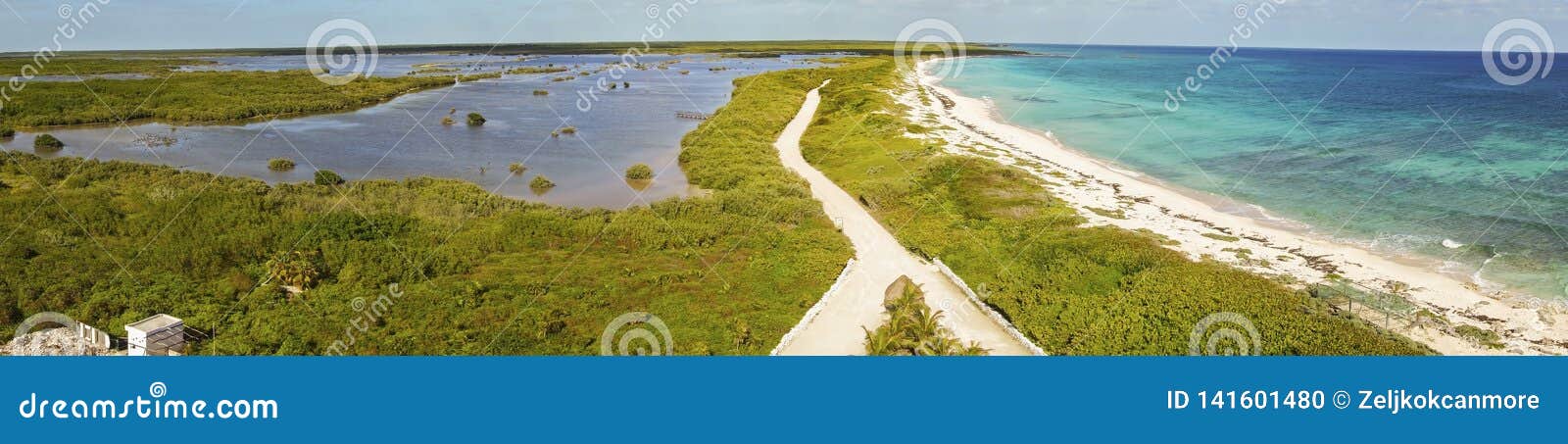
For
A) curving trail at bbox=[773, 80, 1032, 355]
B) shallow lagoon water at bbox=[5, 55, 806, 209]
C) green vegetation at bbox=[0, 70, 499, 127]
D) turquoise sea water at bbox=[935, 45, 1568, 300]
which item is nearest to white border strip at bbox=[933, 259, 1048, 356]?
curving trail at bbox=[773, 80, 1032, 355]

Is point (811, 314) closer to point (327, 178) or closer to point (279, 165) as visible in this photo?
point (327, 178)

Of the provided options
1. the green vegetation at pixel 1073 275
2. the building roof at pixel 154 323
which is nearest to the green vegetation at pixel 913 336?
the green vegetation at pixel 1073 275

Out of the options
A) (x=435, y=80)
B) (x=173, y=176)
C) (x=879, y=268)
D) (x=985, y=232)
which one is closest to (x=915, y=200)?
(x=985, y=232)

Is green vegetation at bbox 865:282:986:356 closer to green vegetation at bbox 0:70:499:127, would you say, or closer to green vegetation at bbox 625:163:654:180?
green vegetation at bbox 625:163:654:180

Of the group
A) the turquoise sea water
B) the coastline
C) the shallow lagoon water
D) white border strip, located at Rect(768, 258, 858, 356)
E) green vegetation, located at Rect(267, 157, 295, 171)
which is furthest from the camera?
green vegetation, located at Rect(267, 157, 295, 171)

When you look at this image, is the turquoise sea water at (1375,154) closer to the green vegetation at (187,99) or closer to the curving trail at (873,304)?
the curving trail at (873,304)

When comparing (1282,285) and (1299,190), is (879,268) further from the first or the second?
(1299,190)
